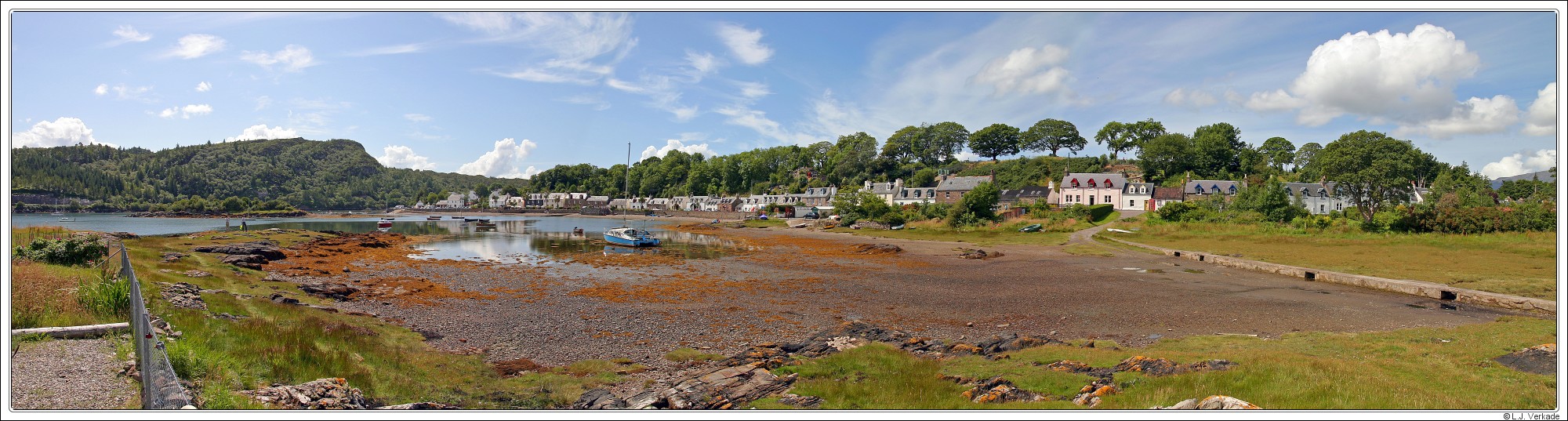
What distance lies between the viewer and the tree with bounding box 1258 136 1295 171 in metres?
121

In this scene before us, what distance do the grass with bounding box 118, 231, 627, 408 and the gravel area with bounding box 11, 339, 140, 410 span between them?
28.2 inches

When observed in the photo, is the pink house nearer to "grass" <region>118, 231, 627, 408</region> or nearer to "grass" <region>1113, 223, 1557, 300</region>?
"grass" <region>1113, 223, 1557, 300</region>

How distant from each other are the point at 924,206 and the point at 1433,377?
70.9m

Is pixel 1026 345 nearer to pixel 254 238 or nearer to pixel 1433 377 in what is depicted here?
pixel 1433 377

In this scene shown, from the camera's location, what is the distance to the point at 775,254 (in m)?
46.5

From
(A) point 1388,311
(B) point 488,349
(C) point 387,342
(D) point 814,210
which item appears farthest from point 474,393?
(D) point 814,210

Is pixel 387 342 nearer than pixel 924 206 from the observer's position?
Yes

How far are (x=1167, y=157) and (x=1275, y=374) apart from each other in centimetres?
11821

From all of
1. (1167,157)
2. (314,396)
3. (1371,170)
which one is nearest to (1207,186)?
(1167,157)

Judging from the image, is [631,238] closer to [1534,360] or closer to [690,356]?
[690,356]

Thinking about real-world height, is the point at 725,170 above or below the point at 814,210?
above

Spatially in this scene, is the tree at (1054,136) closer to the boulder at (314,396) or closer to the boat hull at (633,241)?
the boat hull at (633,241)

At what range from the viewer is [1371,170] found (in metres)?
57.0

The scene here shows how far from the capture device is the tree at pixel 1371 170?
187 ft
